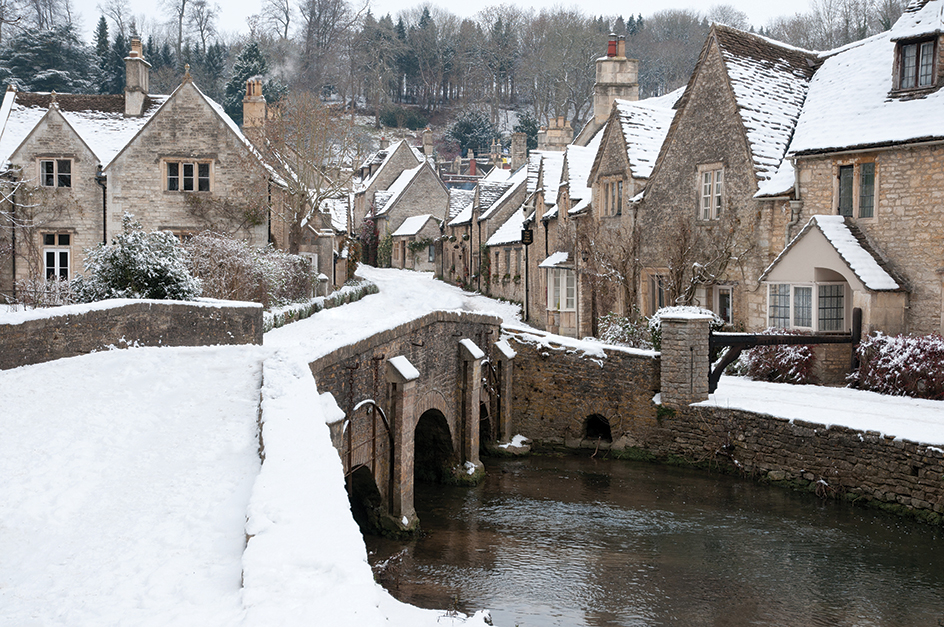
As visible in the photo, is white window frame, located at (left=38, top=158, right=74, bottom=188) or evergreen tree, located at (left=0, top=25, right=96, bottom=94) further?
evergreen tree, located at (left=0, top=25, right=96, bottom=94)

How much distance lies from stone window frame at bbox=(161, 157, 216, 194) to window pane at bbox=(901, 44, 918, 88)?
21675 millimetres

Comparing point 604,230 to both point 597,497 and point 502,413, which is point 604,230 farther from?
point 597,497

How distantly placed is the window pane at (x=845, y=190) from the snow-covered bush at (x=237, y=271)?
615 inches

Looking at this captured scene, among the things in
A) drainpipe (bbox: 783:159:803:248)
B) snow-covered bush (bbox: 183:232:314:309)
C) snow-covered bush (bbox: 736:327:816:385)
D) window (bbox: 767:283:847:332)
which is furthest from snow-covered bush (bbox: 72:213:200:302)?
drainpipe (bbox: 783:159:803:248)

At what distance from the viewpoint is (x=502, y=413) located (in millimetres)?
22828

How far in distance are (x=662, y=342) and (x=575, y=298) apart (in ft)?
36.0

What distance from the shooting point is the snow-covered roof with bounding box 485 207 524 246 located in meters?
40.4

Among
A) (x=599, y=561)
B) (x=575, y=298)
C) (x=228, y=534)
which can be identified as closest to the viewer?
(x=228, y=534)

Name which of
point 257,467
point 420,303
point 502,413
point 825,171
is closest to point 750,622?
point 257,467

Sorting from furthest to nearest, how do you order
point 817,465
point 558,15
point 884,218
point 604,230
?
1. point 558,15
2. point 604,230
3. point 884,218
4. point 817,465

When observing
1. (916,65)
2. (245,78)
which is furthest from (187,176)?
(245,78)

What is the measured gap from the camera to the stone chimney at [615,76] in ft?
118

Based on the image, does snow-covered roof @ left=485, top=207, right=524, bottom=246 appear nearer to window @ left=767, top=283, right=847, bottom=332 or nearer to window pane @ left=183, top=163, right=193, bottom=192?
window pane @ left=183, top=163, right=193, bottom=192

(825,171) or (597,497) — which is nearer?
(597,497)
